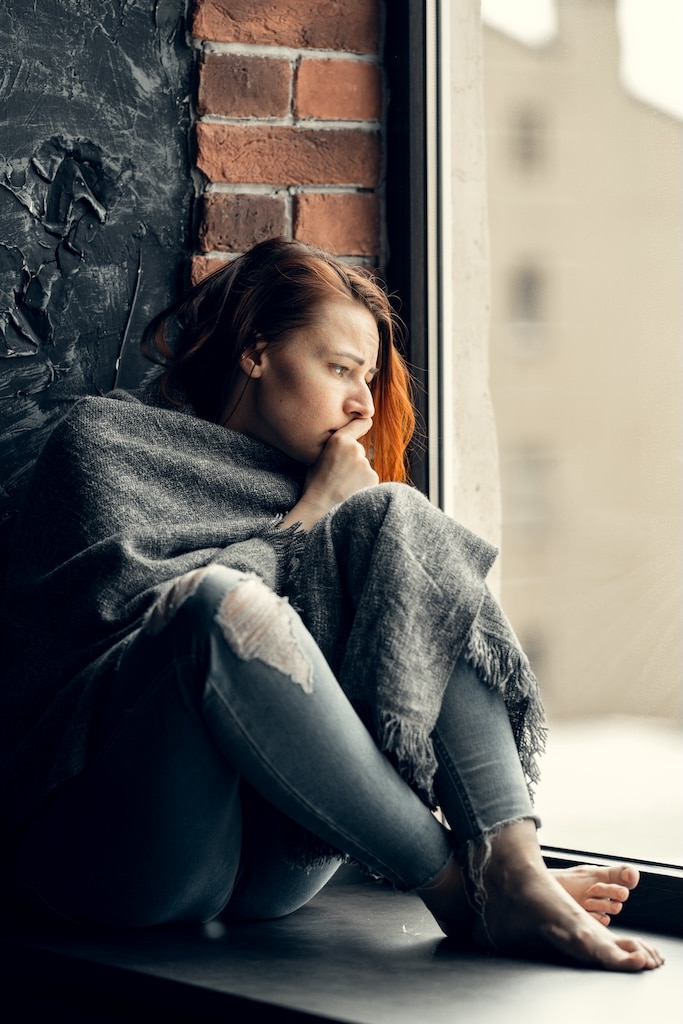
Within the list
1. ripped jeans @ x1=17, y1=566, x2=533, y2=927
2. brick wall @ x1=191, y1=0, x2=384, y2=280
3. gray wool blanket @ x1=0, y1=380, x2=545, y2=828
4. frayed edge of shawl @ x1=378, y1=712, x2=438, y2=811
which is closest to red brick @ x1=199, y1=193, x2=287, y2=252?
brick wall @ x1=191, y1=0, x2=384, y2=280

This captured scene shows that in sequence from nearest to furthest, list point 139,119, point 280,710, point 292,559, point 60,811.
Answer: point 280,710 < point 60,811 < point 292,559 < point 139,119

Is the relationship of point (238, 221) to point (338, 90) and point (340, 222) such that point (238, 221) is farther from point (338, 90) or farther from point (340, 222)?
point (338, 90)

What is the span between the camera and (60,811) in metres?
1.22

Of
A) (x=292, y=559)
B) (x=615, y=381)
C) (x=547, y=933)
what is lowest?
(x=547, y=933)

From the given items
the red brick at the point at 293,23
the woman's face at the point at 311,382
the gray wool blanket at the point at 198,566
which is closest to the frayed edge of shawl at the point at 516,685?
the gray wool blanket at the point at 198,566

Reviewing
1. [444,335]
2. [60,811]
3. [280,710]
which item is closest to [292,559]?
[280,710]

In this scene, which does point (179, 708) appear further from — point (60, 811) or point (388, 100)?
point (388, 100)

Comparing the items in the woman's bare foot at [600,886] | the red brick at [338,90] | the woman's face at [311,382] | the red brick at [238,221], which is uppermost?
the red brick at [338,90]

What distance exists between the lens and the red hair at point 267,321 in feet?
5.06

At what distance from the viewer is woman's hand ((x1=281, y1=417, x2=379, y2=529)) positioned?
4.75ft

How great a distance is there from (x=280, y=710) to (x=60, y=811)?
0.95ft

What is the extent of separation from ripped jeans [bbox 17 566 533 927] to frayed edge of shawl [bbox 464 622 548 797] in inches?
0.7

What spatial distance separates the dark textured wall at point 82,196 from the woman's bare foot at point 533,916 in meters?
0.85

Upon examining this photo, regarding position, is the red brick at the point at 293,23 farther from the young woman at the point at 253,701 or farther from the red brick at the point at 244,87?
the young woman at the point at 253,701
